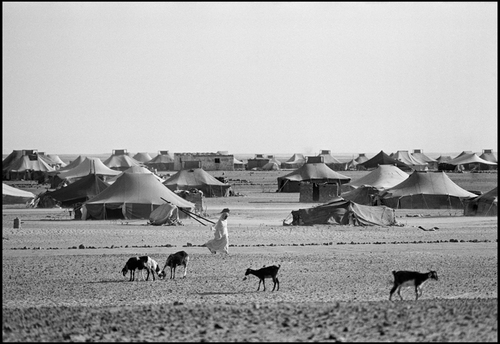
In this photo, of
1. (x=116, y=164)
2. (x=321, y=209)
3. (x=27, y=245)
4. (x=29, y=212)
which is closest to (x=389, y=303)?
(x=27, y=245)

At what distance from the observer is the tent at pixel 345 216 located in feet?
106

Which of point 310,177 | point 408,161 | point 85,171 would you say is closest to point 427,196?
point 310,177

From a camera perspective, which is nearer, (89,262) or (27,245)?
(89,262)

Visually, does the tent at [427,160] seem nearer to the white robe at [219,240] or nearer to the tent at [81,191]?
the tent at [81,191]

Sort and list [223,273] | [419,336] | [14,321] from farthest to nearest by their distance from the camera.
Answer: [223,273]
[14,321]
[419,336]

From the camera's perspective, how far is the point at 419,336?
36.1ft

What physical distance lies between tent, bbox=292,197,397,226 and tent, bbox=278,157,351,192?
904 inches

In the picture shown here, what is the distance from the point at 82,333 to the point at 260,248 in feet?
45.3

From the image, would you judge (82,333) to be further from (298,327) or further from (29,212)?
(29,212)

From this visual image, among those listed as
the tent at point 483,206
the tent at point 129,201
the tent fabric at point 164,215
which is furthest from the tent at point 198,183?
the tent at point 483,206

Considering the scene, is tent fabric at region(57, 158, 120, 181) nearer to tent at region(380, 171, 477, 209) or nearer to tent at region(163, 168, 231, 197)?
tent at region(163, 168, 231, 197)

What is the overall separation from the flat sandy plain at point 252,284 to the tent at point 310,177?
19790mm

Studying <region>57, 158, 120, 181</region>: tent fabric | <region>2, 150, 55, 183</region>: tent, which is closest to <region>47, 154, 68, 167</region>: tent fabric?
<region>2, 150, 55, 183</region>: tent

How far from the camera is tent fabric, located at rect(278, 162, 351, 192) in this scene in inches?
2215
